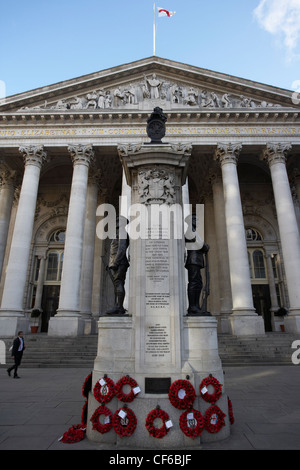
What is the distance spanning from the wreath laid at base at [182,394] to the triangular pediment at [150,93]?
66.1 feet

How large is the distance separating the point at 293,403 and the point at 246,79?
22466mm

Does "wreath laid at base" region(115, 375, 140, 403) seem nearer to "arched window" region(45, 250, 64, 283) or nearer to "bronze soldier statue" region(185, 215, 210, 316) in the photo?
"bronze soldier statue" region(185, 215, 210, 316)

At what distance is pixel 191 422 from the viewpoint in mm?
4262

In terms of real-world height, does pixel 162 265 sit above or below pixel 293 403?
above

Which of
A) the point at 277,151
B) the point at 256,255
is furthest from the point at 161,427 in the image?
the point at 256,255

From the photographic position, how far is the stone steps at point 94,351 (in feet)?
43.1

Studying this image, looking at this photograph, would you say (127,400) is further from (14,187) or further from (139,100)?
(14,187)

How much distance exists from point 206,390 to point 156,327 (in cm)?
125

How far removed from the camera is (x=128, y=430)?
4.20 meters

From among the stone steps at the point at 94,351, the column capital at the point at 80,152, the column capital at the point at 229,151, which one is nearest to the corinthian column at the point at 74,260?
the column capital at the point at 80,152

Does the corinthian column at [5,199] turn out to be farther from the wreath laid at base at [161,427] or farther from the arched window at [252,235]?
the arched window at [252,235]

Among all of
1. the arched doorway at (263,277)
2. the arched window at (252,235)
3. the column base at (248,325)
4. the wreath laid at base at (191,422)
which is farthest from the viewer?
the arched window at (252,235)

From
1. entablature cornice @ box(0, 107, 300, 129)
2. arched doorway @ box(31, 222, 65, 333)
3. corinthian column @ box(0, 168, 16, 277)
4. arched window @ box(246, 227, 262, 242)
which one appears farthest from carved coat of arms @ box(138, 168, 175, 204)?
arched window @ box(246, 227, 262, 242)
